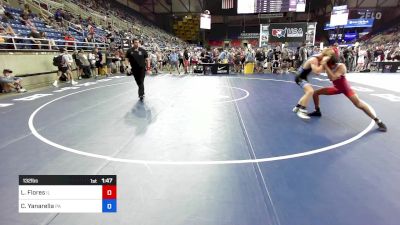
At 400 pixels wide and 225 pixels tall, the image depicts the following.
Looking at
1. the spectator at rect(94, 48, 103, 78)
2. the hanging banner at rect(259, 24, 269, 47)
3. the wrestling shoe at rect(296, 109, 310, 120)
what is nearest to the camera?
the wrestling shoe at rect(296, 109, 310, 120)

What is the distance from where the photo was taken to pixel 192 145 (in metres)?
4.02

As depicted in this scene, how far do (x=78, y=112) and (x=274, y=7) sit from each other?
20225mm

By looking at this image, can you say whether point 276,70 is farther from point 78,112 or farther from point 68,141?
point 68,141

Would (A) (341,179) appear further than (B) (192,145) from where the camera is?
No

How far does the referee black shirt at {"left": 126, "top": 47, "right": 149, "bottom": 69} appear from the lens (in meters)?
7.43

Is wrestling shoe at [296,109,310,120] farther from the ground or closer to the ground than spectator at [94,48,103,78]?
closer to the ground

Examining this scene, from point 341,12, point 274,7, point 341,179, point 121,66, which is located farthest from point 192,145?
point 274,7

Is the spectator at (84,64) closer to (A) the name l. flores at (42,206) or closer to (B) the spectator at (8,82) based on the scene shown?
(B) the spectator at (8,82)

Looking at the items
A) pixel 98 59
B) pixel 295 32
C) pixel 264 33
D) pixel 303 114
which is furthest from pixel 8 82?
pixel 295 32

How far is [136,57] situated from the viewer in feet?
24.4

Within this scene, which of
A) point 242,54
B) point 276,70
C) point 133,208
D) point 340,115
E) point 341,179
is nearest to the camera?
point 133,208
